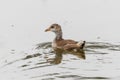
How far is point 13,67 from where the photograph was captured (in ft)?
62.5

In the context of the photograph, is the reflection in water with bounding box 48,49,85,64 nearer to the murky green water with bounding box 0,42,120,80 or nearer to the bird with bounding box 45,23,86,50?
the murky green water with bounding box 0,42,120,80

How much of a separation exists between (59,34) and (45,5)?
7620mm

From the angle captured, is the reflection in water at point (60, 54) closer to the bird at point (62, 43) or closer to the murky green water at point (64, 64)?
the murky green water at point (64, 64)

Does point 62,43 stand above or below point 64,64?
above

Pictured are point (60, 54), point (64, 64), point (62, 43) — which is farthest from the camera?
point (62, 43)

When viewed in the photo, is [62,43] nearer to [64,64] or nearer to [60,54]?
[60,54]

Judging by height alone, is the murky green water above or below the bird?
below

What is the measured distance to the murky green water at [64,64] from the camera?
17734mm

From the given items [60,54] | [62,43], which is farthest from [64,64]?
[62,43]

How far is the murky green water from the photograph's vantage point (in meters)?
17.7

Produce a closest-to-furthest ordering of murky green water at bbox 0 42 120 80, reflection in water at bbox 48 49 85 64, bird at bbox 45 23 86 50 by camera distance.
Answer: murky green water at bbox 0 42 120 80 → reflection in water at bbox 48 49 85 64 → bird at bbox 45 23 86 50

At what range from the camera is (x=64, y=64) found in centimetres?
1925

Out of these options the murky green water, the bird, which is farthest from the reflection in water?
the bird

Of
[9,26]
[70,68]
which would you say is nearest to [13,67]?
[70,68]
